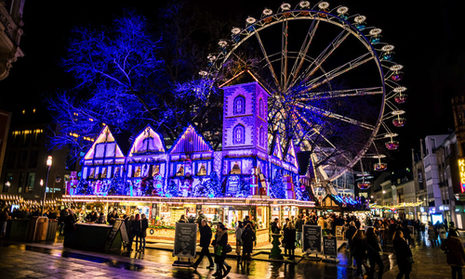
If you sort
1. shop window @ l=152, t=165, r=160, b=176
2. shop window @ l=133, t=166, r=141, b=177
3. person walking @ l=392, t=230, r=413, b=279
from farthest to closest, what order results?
1. shop window @ l=133, t=166, r=141, b=177
2. shop window @ l=152, t=165, r=160, b=176
3. person walking @ l=392, t=230, r=413, b=279

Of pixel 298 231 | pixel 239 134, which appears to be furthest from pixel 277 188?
pixel 239 134

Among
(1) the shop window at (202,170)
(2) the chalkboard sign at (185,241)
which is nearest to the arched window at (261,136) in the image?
(1) the shop window at (202,170)

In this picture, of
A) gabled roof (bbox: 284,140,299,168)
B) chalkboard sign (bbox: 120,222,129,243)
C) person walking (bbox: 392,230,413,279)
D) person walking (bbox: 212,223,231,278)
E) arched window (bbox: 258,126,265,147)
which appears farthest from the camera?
gabled roof (bbox: 284,140,299,168)

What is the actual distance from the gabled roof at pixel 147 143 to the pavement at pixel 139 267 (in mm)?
10953

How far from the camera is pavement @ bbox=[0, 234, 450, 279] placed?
9.87m

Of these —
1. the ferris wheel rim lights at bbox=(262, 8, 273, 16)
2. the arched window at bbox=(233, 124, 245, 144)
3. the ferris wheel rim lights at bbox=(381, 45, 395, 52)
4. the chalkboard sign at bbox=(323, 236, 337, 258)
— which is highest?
the ferris wheel rim lights at bbox=(262, 8, 273, 16)

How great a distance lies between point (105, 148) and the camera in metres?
27.7

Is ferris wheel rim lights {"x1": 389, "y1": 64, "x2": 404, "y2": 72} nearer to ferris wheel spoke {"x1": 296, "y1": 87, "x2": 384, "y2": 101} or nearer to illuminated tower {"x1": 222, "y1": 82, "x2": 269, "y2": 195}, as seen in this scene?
ferris wheel spoke {"x1": 296, "y1": 87, "x2": 384, "y2": 101}

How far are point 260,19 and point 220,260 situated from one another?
2208 cm

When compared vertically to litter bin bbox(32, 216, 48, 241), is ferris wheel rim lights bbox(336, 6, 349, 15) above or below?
above

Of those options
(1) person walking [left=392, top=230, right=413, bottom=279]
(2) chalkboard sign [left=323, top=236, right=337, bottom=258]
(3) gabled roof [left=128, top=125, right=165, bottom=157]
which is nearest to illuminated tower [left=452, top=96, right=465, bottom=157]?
(2) chalkboard sign [left=323, top=236, right=337, bottom=258]

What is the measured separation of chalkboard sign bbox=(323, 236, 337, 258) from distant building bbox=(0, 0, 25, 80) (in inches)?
585

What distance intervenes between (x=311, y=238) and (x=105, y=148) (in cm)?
2038

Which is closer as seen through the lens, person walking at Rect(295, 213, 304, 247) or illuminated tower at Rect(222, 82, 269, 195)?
person walking at Rect(295, 213, 304, 247)
